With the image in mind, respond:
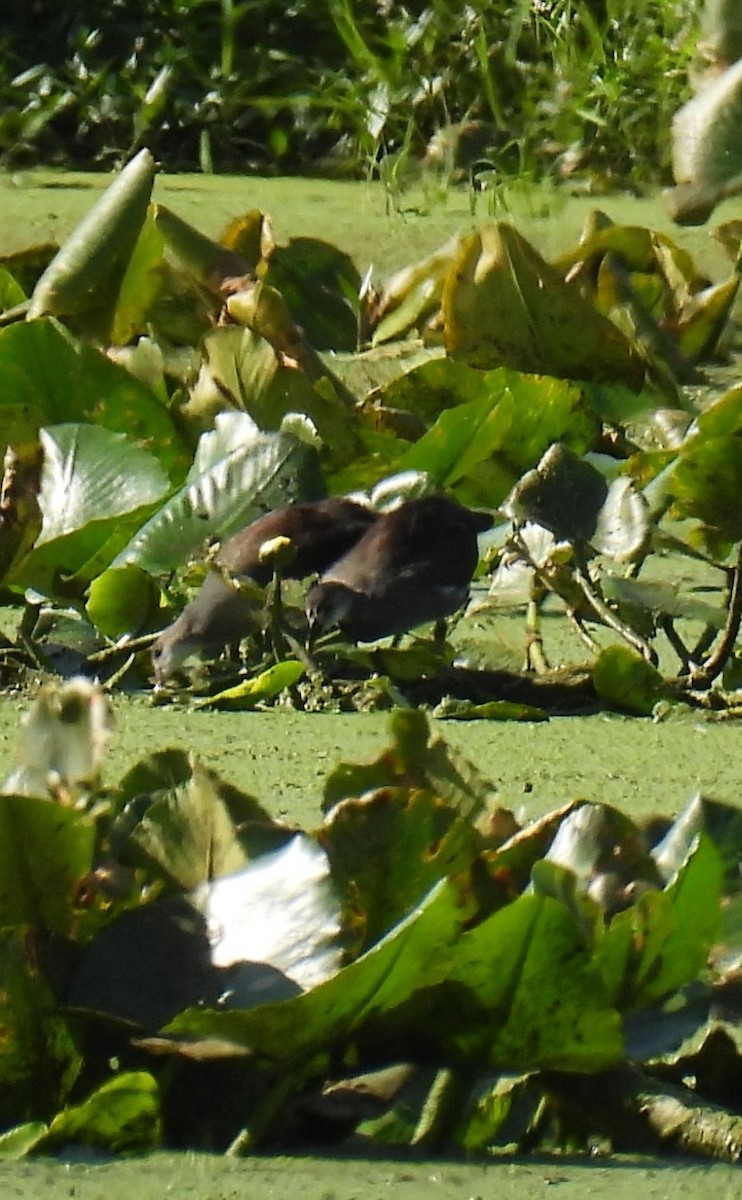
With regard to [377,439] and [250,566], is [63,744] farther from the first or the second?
[377,439]

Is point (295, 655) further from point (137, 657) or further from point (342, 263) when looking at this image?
point (342, 263)

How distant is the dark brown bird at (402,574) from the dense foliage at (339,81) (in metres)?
2.17

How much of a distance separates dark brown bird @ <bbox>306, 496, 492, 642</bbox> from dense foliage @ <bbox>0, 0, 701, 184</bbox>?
217 cm

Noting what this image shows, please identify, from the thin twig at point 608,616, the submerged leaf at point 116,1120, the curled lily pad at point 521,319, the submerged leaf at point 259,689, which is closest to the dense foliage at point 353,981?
the submerged leaf at point 116,1120

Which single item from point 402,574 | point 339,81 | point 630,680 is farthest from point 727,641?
point 339,81

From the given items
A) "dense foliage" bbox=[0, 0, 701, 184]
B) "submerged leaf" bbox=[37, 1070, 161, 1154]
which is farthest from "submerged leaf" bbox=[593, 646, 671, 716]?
"dense foliage" bbox=[0, 0, 701, 184]

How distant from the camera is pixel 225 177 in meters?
3.90

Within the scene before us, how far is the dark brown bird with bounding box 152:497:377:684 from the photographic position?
4.55 ft

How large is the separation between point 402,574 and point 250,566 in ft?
0.35

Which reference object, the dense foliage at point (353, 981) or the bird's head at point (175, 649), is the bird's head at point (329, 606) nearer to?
the bird's head at point (175, 649)

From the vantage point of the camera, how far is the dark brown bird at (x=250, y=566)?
1.39 metres

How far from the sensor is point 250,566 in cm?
143

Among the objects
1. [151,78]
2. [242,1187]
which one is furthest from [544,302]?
[151,78]

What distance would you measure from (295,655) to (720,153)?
2.56ft
